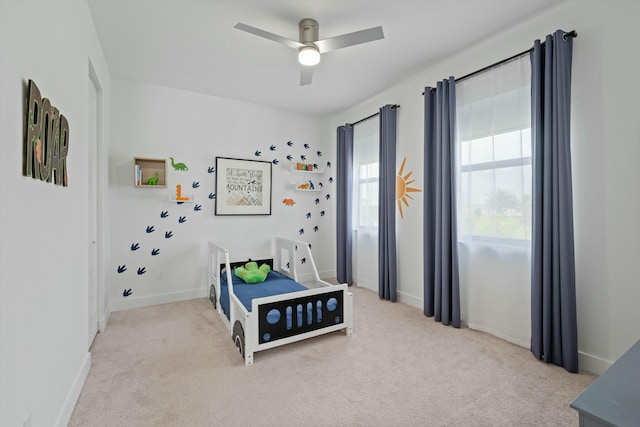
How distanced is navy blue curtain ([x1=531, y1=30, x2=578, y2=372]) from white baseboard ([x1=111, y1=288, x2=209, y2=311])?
11.2 ft

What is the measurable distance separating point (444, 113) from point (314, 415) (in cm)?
265

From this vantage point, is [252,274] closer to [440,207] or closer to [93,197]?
[93,197]

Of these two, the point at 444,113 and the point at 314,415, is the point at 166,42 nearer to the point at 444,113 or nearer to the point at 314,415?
the point at 444,113

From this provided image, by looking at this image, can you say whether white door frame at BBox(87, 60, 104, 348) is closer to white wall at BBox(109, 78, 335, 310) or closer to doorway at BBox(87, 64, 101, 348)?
doorway at BBox(87, 64, 101, 348)

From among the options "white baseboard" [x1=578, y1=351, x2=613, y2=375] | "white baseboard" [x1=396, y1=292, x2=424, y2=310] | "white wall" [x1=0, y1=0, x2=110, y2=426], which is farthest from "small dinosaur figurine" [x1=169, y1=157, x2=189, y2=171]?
"white baseboard" [x1=578, y1=351, x2=613, y2=375]

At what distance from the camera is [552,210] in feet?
6.87

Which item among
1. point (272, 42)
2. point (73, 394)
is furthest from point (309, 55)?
point (73, 394)

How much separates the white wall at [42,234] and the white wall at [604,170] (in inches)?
119

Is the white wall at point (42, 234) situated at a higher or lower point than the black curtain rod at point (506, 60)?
lower

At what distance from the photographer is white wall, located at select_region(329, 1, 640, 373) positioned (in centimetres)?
185

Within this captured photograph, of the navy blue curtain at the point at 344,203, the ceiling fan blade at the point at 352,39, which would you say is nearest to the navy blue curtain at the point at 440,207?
the ceiling fan blade at the point at 352,39

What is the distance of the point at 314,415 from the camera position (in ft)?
5.29

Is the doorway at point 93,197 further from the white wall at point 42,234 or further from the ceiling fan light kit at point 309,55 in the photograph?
the ceiling fan light kit at point 309,55

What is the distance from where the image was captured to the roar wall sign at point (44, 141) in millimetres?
1131
